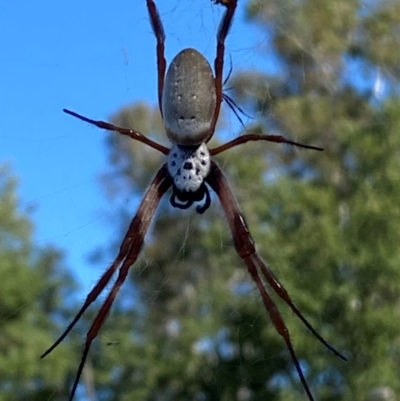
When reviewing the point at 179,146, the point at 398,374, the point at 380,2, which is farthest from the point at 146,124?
the point at 179,146

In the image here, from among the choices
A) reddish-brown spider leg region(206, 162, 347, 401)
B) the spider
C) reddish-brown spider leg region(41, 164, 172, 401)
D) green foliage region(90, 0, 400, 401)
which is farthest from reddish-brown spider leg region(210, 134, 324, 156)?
green foliage region(90, 0, 400, 401)

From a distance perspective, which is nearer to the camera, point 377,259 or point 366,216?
point 377,259

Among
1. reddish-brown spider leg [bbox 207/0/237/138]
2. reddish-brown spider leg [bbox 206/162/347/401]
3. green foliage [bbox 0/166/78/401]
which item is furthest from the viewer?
green foliage [bbox 0/166/78/401]

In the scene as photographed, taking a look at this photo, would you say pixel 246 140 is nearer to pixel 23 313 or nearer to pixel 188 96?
pixel 188 96

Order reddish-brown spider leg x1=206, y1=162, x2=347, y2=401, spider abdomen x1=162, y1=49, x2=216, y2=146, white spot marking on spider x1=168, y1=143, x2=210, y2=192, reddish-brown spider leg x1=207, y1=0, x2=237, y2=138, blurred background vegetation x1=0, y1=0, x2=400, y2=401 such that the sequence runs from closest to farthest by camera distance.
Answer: spider abdomen x1=162, y1=49, x2=216, y2=146, reddish-brown spider leg x1=207, y1=0, x2=237, y2=138, white spot marking on spider x1=168, y1=143, x2=210, y2=192, reddish-brown spider leg x1=206, y1=162, x2=347, y2=401, blurred background vegetation x1=0, y1=0, x2=400, y2=401

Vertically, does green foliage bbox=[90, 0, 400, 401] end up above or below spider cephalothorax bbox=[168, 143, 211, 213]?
above

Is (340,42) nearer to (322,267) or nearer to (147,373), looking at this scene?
(322,267)

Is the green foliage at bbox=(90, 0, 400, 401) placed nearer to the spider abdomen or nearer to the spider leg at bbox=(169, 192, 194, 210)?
the spider leg at bbox=(169, 192, 194, 210)
